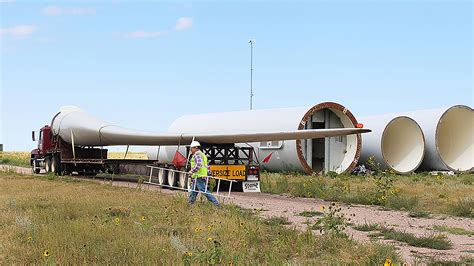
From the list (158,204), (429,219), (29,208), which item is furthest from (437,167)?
(29,208)

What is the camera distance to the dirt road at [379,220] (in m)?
10.2

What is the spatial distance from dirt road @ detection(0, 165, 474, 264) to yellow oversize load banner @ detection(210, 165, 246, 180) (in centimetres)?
67

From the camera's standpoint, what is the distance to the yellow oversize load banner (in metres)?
21.2

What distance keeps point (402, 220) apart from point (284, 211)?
9.52 ft

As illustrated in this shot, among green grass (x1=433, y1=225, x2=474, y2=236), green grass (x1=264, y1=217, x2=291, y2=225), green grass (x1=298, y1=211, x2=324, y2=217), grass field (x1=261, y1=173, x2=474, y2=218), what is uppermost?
grass field (x1=261, y1=173, x2=474, y2=218)

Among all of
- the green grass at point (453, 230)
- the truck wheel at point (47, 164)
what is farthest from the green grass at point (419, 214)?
the truck wheel at point (47, 164)

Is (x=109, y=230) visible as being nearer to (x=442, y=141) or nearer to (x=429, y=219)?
(x=429, y=219)

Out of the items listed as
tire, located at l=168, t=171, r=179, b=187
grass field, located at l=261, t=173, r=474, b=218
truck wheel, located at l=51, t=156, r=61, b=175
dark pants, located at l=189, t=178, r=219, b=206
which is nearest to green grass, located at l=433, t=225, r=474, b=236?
grass field, located at l=261, t=173, r=474, b=218

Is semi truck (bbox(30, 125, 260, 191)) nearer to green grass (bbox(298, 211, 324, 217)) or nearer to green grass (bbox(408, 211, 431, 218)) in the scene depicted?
green grass (bbox(298, 211, 324, 217))

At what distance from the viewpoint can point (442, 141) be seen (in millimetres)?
36625

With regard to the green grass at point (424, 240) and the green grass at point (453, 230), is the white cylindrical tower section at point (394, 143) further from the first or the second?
the green grass at point (424, 240)

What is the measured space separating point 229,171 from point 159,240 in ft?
39.6

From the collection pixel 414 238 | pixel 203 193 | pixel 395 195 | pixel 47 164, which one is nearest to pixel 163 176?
pixel 203 193

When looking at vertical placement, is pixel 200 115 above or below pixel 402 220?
above
